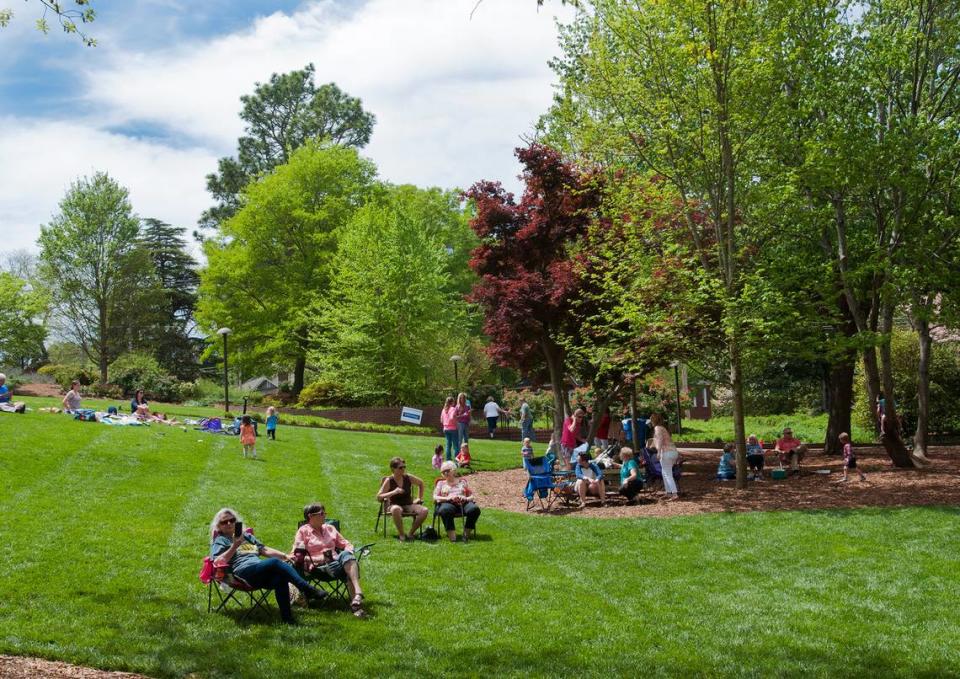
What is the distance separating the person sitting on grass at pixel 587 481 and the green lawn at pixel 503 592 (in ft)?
5.03

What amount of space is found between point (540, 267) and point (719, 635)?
13.7 metres

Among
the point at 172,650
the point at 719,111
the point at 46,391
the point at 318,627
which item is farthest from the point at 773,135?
the point at 46,391

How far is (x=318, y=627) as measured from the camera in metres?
7.54

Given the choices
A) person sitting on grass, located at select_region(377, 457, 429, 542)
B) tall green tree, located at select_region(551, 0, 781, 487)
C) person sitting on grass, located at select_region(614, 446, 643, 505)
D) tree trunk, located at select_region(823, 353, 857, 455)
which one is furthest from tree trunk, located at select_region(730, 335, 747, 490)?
tree trunk, located at select_region(823, 353, 857, 455)

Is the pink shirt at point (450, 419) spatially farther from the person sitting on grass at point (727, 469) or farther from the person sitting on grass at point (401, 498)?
the person sitting on grass at point (401, 498)

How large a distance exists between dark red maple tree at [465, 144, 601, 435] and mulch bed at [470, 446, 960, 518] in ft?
11.7

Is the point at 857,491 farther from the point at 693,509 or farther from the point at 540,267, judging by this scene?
the point at 540,267

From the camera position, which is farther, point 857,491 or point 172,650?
point 857,491

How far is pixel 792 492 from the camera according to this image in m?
15.4

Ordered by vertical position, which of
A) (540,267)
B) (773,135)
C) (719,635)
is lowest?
(719,635)

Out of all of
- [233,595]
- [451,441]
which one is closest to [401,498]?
[233,595]

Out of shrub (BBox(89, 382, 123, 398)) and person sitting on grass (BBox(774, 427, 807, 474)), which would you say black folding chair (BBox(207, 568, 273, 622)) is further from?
shrub (BBox(89, 382, 123, 398))

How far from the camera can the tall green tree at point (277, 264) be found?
137ft

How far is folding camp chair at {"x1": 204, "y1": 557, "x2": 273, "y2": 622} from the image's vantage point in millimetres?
7742
